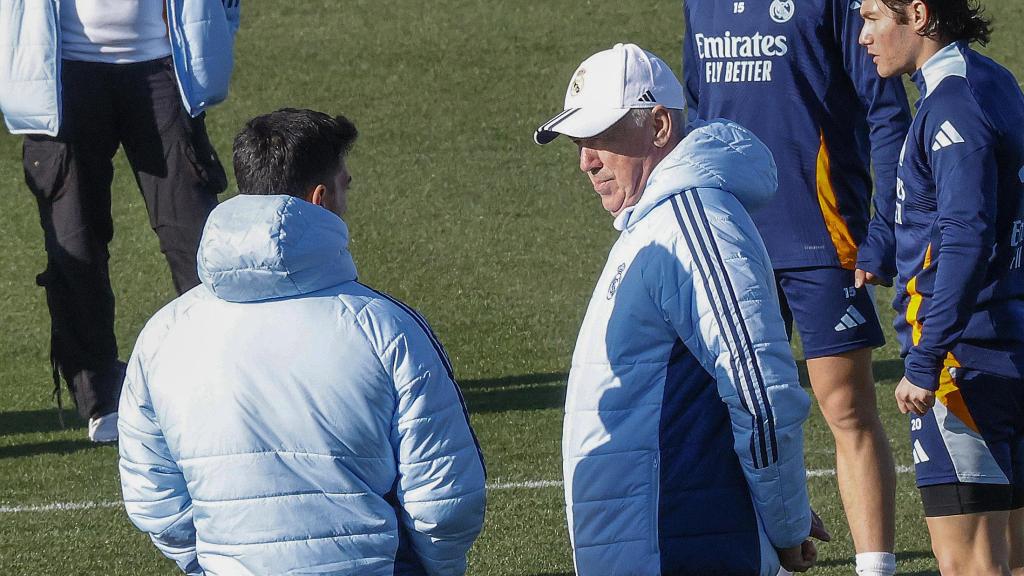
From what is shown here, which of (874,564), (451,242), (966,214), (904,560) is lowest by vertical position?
(451,242)

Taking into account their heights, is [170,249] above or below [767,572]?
below

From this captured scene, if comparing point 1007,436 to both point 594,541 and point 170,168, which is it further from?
point 170,168

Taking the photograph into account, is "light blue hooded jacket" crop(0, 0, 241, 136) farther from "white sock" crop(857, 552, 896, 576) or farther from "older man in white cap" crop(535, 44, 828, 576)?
"older man in white cap" crop(535, 44, 828, 576)

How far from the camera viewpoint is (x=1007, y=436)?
3.85 metres

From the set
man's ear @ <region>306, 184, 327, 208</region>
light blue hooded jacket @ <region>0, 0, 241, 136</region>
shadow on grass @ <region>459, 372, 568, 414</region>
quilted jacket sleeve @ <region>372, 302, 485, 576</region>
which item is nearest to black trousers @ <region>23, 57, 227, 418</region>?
light blue hooded jacket @ <region>0, 0, 241, 136</region>

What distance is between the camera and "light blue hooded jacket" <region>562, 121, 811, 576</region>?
307 centimetres

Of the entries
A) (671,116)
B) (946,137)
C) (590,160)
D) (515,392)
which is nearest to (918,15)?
(946,137)

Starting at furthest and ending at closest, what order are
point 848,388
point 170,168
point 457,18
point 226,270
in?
point 457,18
point 170,168
point 848,388
point 226,270

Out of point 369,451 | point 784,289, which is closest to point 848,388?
point 784,289

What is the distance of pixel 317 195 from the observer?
315 centimetres

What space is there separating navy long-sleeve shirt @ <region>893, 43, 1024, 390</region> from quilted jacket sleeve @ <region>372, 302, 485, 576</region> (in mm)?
1301

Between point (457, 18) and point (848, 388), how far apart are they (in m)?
8.98

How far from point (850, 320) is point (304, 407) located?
2.28m

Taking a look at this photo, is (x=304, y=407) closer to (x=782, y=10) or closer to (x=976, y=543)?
(x=976, y=543)
